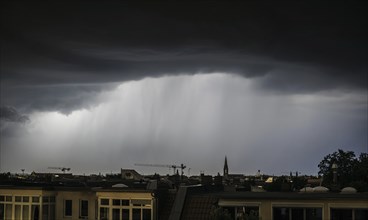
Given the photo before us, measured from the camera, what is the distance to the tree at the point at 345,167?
4341 inches

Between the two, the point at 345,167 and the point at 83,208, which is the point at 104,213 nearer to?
the point at 83,208

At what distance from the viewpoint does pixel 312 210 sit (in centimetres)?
5272

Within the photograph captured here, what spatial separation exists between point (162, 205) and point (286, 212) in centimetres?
1197

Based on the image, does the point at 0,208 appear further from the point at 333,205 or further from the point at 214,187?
the point at 333,205

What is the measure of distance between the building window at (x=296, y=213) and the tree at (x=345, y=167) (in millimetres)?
55516

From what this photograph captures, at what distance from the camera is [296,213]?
53375 mm

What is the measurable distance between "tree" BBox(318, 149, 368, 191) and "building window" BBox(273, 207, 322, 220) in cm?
5552

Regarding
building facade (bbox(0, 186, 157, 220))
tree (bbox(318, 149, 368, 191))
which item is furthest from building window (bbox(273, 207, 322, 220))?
tree (bbox(318, 149, 368, 191))

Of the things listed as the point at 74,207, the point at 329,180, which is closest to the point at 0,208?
the point at 74,207

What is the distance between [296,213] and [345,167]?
71.9 meters

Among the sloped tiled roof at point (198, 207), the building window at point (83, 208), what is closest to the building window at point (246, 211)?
the sloped tiled roof at point (198, 207)

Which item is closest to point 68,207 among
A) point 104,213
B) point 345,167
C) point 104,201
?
point 104,213

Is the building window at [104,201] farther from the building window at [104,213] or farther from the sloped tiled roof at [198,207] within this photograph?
the sloped tiled roof at [198,207]

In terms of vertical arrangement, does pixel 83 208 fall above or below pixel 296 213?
below
